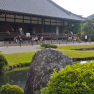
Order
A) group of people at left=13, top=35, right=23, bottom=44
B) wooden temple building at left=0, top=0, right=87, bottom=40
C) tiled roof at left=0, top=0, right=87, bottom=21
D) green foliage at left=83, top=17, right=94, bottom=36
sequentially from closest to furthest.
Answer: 1. tiled roof at left=0, top=0, right=87, bottom=21
2. wooden temple building at left=0, top=0, right=87, bottom=40
3. group of people at left=13, top=35, right=23, bottom=44
4. green foliage at left=83, top=17, right=94, bottom=36

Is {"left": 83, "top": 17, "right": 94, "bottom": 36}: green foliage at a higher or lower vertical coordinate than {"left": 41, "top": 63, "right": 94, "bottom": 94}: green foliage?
higher

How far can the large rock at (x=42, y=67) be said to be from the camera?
5105 mm

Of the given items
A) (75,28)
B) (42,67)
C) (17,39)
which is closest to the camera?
(42,67)

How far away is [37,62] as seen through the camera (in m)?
5.33

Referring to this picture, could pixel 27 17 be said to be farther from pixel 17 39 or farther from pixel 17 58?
pixel 17 58

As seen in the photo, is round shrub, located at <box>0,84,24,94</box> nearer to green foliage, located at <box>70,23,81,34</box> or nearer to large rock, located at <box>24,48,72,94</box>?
large rock, located at <box>24,48,72,94</box>

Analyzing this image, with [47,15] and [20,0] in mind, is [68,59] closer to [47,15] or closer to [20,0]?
[47,15]

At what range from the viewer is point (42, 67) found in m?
5.20

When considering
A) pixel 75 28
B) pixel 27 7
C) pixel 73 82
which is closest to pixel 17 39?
pixel 27 7

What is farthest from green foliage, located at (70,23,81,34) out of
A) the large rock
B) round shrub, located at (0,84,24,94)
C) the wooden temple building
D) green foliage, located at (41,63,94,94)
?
green foliage, located at (41,63,94,94)

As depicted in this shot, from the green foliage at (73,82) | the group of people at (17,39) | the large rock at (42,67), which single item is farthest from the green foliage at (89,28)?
the green foliage at (73,82)

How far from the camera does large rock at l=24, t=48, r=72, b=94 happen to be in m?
5.11

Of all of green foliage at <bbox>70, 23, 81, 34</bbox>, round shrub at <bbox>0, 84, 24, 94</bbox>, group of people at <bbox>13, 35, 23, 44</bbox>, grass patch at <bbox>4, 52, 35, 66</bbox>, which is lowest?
round shrub at <bbox>0, 84, 24, 94</bbox>

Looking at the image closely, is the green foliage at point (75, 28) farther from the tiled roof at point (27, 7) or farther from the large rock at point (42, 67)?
the large rock at point (42, 67)
